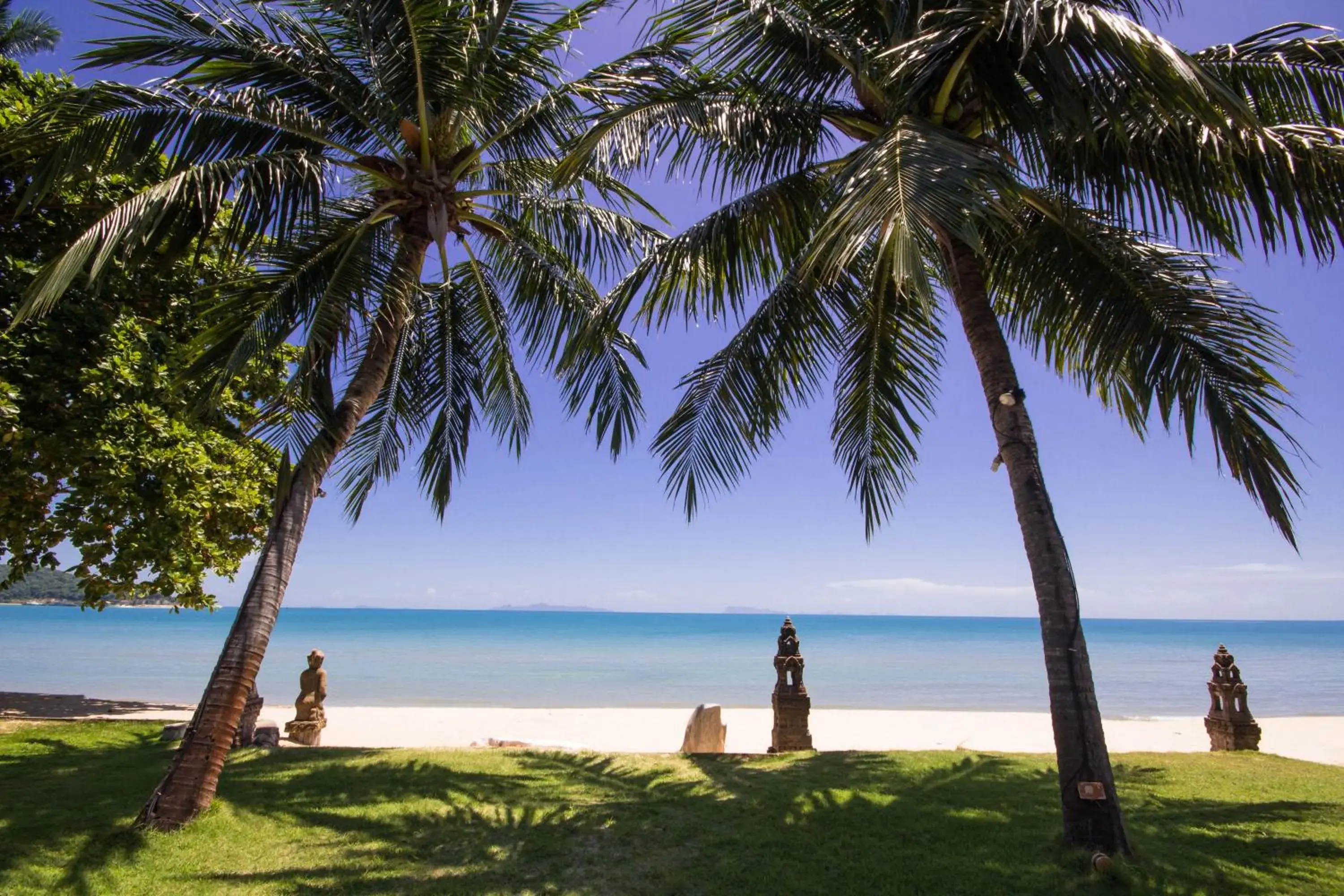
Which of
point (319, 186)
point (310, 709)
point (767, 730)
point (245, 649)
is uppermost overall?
point (319, 186)

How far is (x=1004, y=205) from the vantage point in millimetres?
4984

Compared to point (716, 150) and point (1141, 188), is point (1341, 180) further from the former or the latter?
point (716, 150)

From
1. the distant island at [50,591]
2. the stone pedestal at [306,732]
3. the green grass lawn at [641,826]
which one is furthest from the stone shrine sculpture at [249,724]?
the distant island at [50,591]

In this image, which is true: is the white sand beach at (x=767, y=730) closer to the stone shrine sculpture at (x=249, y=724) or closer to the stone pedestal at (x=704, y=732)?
the stone pedestal at (x=704, y=732)

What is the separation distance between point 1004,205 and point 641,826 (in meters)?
5.52

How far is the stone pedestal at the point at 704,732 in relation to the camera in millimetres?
9648

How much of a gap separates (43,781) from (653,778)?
5.54 m

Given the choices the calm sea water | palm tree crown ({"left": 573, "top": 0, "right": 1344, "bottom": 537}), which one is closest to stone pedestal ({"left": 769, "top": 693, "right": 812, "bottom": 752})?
palm tree crown ({"left": 573, "top": 0, "right": 1344, "bottom": 537})

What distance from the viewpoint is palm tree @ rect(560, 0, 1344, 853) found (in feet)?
13.5

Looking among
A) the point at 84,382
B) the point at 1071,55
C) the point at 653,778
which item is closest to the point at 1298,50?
the point at 1071,55

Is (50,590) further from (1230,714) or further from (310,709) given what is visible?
(1230,714)

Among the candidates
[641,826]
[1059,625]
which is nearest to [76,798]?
[641,826]

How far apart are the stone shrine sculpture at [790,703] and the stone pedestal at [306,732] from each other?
5795mm

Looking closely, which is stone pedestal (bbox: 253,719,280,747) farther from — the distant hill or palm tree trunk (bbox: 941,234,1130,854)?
the distant hill
